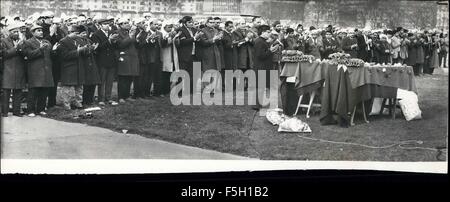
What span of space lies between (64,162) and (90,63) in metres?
1.67

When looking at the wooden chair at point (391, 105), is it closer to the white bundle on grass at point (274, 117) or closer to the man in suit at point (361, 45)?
the man in suit at point (361, 45)

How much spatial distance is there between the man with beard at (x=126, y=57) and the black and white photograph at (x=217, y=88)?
1 centimetres

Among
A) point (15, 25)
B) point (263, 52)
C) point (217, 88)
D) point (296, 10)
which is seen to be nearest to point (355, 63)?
point (296, 10)

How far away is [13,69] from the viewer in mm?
6137

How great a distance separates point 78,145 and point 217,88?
4.66ft

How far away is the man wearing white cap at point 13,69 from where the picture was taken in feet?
19.7

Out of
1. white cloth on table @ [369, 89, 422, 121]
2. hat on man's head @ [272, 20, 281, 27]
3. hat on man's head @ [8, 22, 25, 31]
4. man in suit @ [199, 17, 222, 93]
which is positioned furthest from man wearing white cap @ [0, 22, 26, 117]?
white cloth on table @ [369, 89, 422, 121]

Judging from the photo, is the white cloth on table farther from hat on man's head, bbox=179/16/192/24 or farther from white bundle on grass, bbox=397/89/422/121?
hat on man's head, bbox=179/16/192/24

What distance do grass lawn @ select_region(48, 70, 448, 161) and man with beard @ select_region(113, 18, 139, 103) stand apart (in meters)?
0.81

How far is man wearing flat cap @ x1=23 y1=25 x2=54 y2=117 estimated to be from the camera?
6336mm

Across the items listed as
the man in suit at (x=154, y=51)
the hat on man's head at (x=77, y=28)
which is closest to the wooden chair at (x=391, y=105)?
the man in suit at (x=154, y=51)

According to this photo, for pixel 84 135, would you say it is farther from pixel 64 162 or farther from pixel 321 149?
pixel 321 149

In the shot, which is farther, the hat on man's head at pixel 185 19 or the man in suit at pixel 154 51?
the man in suit at pixel 154 51

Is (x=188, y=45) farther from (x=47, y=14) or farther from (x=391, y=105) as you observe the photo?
(x=391, y=105)
